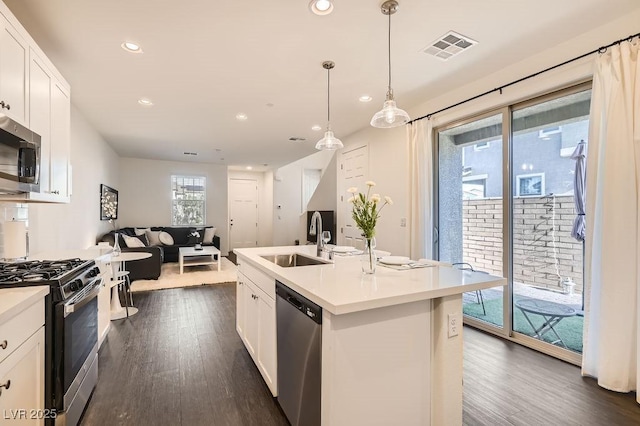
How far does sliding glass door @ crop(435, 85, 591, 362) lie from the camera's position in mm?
2754

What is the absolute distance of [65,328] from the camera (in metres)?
1.59

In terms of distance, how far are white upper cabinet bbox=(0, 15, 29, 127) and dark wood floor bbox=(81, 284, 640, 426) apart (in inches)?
76.0

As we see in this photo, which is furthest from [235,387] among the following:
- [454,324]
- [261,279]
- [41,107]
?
[41,107]

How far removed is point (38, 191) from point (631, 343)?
427 centimetres

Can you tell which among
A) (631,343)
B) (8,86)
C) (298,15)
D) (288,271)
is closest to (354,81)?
(298,15)

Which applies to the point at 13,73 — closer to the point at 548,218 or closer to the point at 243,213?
the point at 548,218

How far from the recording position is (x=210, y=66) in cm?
298

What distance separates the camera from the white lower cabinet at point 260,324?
200 centimetres

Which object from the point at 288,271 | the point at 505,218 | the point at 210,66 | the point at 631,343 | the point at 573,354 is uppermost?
the point at 210,66

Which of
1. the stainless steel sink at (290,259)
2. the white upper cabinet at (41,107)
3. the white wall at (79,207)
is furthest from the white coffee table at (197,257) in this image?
the white upper cabinet at (41,107)

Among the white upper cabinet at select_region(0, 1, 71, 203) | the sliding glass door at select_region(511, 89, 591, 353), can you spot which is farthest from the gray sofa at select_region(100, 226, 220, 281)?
the sliding glass door at select_region(511, 89, 591, 353)

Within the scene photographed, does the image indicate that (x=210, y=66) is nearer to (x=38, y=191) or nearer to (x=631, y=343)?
(x=38, y=191)

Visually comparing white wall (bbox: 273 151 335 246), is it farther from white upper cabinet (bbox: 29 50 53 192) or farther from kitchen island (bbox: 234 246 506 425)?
kitchen island (bbox: 234 246 506 425)

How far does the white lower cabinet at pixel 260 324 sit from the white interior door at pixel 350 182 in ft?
9.16
